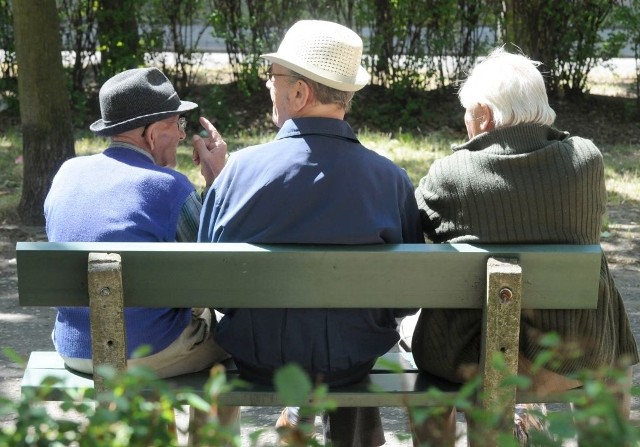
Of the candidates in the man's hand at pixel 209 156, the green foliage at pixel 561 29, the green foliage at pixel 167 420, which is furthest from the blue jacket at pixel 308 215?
the green foliage at pixel 561 29

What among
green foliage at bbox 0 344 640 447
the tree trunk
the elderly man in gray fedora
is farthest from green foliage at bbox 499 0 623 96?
green foliage at bbox 0 344 640 447

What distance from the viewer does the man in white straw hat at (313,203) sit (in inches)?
127

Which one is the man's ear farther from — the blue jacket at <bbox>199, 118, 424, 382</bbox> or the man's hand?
the man's hand

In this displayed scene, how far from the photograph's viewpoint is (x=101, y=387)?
3.13 metres

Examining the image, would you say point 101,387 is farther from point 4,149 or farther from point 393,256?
point 4,149

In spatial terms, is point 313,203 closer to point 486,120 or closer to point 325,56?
point 325,56

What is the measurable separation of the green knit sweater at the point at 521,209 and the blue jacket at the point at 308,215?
146 millimetres

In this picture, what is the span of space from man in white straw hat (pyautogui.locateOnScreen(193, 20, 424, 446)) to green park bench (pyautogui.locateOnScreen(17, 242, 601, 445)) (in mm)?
115

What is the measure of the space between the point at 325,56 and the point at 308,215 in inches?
21.2

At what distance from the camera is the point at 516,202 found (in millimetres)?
3305

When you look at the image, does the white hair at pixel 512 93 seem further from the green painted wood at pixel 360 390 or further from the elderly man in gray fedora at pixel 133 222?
the elderly man in gray fedora at pixel 133 222

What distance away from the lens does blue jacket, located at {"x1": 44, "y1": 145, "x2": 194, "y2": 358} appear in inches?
132

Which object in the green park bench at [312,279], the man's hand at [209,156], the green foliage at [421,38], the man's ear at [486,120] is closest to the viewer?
the green park bench at [312,279]

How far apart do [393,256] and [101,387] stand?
2.91 feet
